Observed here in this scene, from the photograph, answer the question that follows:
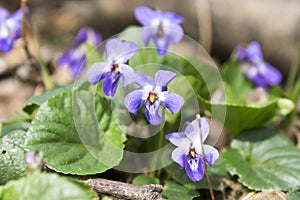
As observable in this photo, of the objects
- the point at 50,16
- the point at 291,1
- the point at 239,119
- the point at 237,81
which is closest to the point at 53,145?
the point at 239,119

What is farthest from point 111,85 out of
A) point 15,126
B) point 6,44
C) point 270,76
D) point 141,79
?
point 270,76

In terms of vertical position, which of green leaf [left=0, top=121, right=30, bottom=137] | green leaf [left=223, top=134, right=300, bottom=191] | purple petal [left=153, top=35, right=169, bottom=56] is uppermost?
purple petal [left=153, top=35, right=169, bottom=56]

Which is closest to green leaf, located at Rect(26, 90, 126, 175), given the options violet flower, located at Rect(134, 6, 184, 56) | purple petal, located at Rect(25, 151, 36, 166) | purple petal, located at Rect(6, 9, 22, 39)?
purple petal, located at Rect(25, 151, 36, 166)

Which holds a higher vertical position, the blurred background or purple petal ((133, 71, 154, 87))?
purple petal ((133, 71, 154, 87))

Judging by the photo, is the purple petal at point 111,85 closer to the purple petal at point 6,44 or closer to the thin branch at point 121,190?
the thin branch at point 121,190

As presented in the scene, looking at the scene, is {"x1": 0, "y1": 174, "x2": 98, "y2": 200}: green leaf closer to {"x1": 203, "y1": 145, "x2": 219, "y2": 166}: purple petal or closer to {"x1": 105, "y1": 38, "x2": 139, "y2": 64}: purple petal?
{"x1": 203, "y1": 145, "x2": 219, "y2": 166}: purple petal

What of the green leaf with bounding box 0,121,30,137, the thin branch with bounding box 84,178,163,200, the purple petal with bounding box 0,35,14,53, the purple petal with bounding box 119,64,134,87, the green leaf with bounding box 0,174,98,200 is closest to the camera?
the green leaf with bounding box 0,174,98,200
